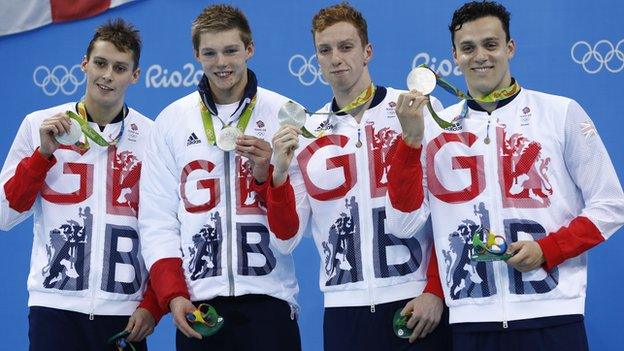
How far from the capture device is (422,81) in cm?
348

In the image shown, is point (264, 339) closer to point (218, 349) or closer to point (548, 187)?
point (218, 349)

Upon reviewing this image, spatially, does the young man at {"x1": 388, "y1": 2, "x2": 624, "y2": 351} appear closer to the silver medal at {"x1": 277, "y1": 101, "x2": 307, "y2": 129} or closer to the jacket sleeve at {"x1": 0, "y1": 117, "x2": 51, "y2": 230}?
the silver medal at {"x1": 277, "y1": 101, "x2": 307, "y2": 129}

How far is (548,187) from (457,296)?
1.61ft

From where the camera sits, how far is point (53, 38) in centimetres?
589

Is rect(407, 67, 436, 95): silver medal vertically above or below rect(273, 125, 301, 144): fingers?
above

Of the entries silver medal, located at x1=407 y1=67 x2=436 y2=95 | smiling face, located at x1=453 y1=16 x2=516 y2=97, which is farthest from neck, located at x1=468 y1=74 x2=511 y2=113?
silver medal, located at x1=407 y1=67 x2=436 y2=95

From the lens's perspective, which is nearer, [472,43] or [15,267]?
[472,43]

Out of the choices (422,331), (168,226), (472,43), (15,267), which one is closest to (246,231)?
(168,226)

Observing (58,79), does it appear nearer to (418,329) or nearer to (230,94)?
(230,94)

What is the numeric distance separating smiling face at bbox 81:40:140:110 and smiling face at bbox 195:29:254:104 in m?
0.43

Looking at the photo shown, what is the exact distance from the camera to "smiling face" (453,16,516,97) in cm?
358

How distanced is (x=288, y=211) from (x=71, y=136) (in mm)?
928

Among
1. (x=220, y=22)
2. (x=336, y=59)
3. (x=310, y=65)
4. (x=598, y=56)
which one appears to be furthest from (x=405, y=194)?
(x=310, y=65)

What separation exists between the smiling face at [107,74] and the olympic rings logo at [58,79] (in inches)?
67.9
